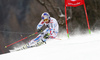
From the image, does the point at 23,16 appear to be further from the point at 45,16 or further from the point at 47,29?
the point at 47,29

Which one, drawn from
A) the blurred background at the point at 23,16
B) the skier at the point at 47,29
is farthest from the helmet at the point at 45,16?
the blurred background at the point at 23,16

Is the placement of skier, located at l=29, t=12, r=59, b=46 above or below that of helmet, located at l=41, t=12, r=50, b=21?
below

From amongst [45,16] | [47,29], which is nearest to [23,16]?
[45,16]

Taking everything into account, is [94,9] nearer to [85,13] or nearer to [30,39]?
[85,13]

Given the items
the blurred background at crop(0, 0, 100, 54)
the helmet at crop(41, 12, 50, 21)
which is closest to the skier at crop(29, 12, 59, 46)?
the helmet at crop(41, 12, 50, 21)

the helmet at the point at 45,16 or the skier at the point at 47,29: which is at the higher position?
the helmet at the point at 45,16

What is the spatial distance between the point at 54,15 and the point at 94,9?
1.31 metres

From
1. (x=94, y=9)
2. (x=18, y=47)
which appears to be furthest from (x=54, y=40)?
(x=94, y=9)

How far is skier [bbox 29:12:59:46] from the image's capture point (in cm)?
323

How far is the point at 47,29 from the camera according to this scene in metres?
3.30

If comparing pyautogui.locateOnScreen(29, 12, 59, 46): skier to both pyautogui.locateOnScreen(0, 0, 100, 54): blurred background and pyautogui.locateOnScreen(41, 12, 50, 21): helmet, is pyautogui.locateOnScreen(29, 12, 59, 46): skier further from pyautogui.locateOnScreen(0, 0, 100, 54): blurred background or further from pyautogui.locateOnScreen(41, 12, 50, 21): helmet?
pyautogui.locateOnScreen(0, 0, 100, 54): blurred background

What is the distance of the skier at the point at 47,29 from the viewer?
10.6 feet

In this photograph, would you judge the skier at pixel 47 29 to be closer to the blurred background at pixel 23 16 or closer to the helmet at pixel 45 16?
the helmet at pixel 45 16

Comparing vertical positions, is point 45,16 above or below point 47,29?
above
